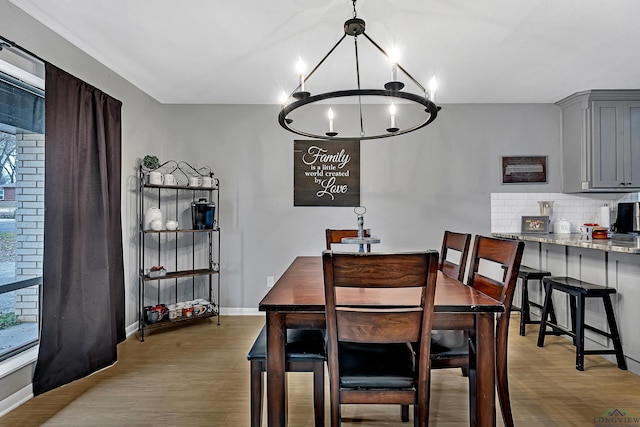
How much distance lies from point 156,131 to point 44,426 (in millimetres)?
2807

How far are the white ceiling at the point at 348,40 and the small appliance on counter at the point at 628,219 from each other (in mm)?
1208

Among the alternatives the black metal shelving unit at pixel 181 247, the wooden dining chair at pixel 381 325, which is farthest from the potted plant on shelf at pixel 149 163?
the wooden dining chair at pixel 381 325

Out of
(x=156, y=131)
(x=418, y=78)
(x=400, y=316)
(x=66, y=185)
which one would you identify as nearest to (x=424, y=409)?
(x=400, y=316)

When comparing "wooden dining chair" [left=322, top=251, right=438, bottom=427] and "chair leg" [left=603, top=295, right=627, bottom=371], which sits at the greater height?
"wooden dining chair" [left=322, top=251, right=438, bottom=427]

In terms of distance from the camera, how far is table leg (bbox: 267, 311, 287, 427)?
4.48 ft

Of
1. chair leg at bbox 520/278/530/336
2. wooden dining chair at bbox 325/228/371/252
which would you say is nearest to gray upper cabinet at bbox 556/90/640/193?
chair leg at bbox 520/278/530/336

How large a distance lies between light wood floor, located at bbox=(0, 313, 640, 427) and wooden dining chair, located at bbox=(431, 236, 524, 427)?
387 mm

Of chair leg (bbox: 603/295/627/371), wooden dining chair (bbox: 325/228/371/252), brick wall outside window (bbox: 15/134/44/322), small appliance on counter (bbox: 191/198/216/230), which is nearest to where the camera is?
brick wall outside window (bbox: 15/134/44/322)

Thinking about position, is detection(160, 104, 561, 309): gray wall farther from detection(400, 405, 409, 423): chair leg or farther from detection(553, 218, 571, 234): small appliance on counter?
detection(400, 405, 409, 423): chair leg

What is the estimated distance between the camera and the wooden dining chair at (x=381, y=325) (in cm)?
117

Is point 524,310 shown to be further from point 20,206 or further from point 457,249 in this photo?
point 20,206

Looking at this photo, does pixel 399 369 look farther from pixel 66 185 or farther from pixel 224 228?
pixel 224 228

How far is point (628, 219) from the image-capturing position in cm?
368

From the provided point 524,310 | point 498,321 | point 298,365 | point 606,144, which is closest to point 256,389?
point 298,365
